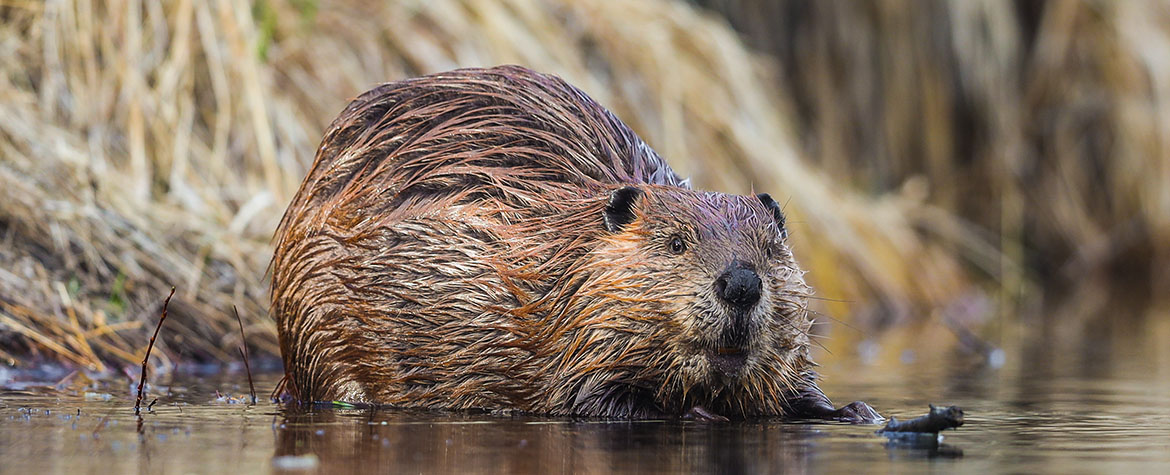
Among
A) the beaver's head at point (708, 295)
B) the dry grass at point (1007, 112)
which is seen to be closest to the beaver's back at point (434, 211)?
the beaver's head at point (708, 295)

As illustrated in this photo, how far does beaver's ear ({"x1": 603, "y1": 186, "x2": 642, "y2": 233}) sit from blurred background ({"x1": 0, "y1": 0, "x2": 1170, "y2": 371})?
2.21ft

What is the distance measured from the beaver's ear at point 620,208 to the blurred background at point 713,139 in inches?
26.5

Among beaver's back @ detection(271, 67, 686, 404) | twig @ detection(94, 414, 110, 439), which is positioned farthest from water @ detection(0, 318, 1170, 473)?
beaver's back @ detection(271, 67, 686, 404)

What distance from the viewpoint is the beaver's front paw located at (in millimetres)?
4129

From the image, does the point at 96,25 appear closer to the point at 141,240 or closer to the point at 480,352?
the point at 141,240

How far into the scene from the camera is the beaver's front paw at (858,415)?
4129mm

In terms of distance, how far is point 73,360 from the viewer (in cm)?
564

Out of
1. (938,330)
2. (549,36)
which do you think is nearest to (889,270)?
(938,330)

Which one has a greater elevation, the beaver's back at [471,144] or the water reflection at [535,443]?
the beaver's back at [471,144]

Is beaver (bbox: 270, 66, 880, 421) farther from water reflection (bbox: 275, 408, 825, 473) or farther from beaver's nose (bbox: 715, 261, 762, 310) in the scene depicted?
water reflection (bbox: 275, 408, 825, 473)

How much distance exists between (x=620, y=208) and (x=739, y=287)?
490 mm

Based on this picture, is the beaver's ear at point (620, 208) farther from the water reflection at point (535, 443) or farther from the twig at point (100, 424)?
the twig at point (100, 424)

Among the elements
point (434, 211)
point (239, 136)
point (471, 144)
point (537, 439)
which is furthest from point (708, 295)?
point (239, 136)

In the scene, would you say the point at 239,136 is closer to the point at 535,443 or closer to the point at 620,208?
the point at 620,208
